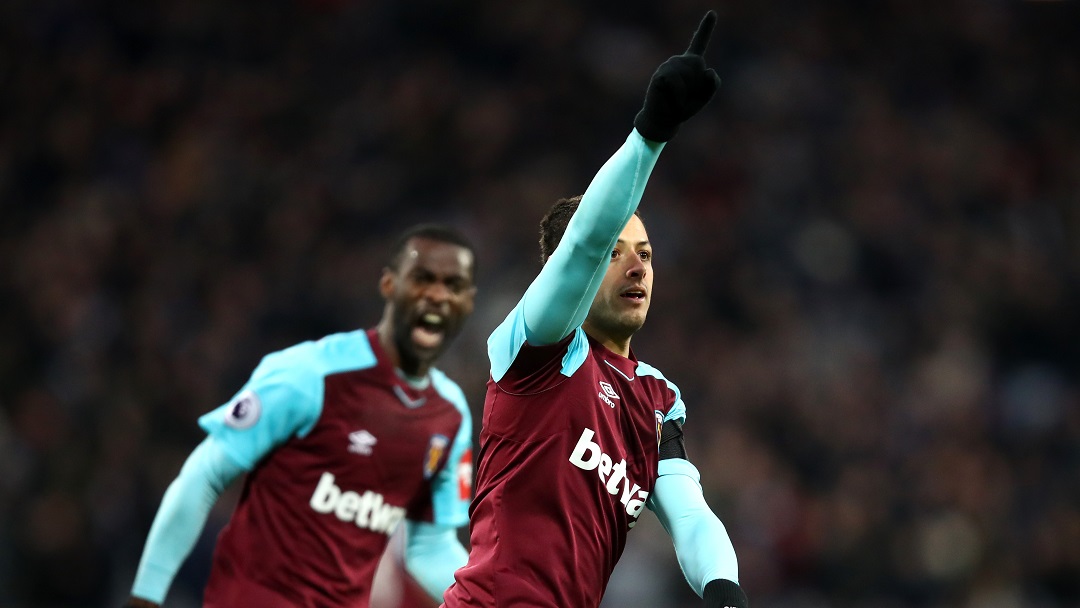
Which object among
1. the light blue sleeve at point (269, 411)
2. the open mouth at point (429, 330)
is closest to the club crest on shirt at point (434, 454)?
the open mouth at point (429, 330)

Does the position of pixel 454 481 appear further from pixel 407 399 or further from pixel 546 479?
pixel 546 479

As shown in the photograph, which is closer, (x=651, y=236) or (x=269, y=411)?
(x=269, y=411)

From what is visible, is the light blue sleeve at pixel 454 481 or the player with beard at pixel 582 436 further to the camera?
the light blue sleeve at pixel 454 481

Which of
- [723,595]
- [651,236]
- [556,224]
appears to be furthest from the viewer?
[651,236]

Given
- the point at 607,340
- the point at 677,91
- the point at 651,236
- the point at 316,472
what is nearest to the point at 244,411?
the point at 316,472

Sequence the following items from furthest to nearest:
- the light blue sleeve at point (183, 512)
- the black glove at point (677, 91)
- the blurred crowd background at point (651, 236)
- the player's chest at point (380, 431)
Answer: the blurred crowd background at point (651, 236)
the player's chest at point (380, 431)
the light blue sleeve at point (183, 512)
the black glove at point (677, 91)

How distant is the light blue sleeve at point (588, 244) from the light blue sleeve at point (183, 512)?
6.02 feet

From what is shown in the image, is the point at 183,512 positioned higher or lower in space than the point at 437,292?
lower

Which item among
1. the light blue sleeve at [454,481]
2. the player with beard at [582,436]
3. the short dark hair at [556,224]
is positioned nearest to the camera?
the player with beard at [582,436]

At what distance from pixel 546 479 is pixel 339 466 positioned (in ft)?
4.98

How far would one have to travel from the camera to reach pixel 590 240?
2.70 m

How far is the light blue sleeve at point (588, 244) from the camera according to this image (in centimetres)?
268

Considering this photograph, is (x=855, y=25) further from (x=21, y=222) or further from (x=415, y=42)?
(x=21, y=222)

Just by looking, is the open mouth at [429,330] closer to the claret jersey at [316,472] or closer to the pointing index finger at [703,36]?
the claret jersey at [316,472]
